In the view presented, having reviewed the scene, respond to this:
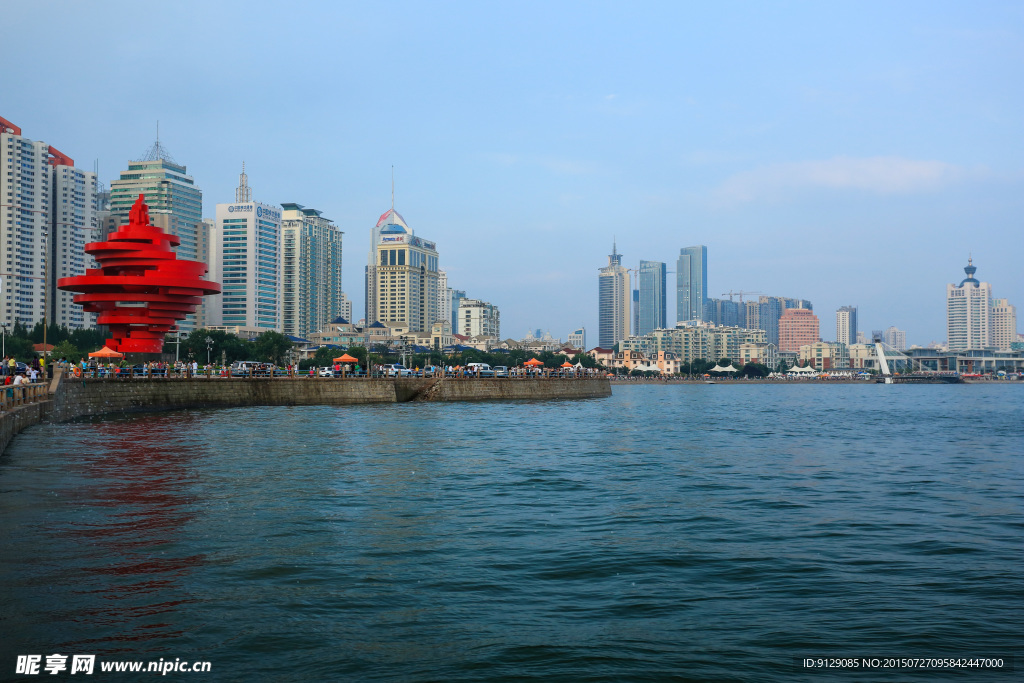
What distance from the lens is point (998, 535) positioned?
614 inches

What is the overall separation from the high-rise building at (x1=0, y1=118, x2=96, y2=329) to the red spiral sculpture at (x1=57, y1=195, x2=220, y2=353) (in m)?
100

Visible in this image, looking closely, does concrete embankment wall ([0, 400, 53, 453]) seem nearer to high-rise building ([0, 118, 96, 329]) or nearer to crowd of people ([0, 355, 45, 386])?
crowd of people ([0, 355, 45, 386])

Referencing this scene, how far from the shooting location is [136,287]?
201 ft

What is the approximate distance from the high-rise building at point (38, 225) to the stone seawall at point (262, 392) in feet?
373

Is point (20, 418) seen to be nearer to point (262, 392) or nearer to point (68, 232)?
point (262, 392)

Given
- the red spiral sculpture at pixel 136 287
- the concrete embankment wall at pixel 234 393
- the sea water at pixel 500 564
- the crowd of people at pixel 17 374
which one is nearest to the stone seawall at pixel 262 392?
the concrete embankment wall at pixel 234 393

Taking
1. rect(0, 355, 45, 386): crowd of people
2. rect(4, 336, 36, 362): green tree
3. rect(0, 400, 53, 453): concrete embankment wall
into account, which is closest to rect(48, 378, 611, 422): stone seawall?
rect(0, 355, 45, 386): crowd of people

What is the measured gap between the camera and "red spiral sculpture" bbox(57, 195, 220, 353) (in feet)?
202

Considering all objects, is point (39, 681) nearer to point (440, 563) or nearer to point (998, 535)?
point (440, 563)

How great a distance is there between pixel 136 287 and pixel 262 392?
48.1 ft

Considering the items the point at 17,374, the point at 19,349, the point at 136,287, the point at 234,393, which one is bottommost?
the point at 234,393


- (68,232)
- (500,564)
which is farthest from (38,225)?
(500,564)

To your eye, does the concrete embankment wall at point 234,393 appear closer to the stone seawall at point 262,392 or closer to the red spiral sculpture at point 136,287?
the stone seawall at point 262,392

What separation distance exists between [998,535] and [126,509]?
18.0 m
